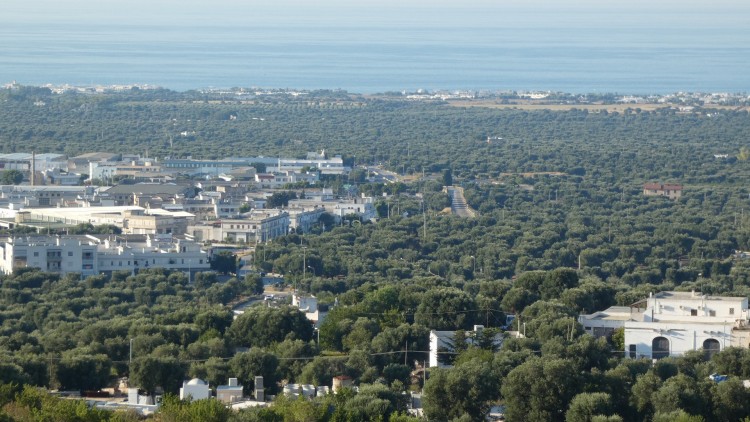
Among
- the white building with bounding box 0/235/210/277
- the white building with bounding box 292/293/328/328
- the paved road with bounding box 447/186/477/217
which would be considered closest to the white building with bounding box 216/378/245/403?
the white building with bounding box 292/293/328/328

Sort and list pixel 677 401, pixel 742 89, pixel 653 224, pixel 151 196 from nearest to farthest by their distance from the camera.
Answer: pixel 677 401, pixel 653 224, pixel 151 196, pixel 742 89

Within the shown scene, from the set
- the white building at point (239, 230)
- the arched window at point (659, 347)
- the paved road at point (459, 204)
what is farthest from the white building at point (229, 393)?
the paved road at point (459, 204)

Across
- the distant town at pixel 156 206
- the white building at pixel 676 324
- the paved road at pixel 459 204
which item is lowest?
the paved road at pixel 459 204

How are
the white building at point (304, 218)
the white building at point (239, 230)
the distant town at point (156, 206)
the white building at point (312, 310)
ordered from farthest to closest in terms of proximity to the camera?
the white building at point (304, 218) < the white building at point (239, 230) < the distant town at point (156, 206) < the white building at point (312, 310)

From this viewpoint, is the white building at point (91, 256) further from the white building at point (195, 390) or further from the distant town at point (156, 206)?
the white building at point (195, 390)

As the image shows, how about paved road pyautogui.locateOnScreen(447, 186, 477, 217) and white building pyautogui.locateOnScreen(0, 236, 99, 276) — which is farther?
paved road pyautogui.locateOnScreen(447, 186, 477, 217)

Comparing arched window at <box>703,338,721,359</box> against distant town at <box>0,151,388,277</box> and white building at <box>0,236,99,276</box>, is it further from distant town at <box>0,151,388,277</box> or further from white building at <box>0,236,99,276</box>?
white building at <box>0,236,99,276</box>

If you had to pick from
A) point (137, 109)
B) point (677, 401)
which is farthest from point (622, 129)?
point (677, 401)

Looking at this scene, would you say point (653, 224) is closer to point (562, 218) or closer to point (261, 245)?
point (562, 218)
